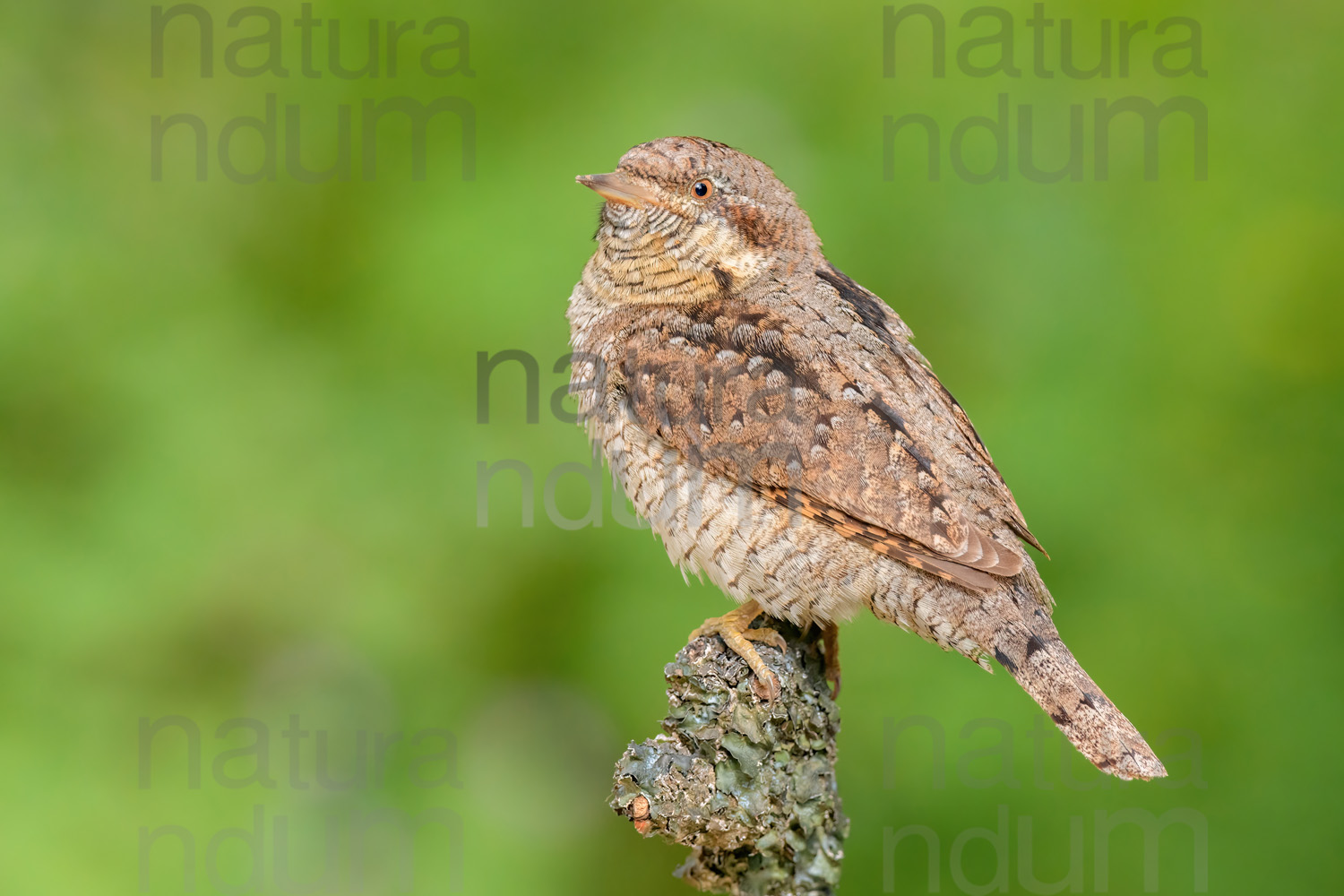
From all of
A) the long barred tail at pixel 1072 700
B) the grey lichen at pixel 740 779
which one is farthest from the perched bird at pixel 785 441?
the grey lichen at pixel 740 779

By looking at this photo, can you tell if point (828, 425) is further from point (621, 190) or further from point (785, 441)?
point (621, 190)

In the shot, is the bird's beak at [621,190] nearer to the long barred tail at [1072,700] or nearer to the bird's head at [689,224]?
the bird's head at [689,224]

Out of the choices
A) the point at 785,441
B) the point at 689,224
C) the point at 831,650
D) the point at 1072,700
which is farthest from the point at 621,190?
the point at 1072,700

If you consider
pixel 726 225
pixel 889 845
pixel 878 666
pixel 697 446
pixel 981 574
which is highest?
pixel 726 225

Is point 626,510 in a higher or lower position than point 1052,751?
higher

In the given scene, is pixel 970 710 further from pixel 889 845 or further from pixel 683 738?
pixel 683 738

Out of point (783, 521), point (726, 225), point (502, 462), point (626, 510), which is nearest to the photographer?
point (783, 521)

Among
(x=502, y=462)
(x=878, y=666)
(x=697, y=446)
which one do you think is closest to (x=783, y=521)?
(x=697, y=446)
